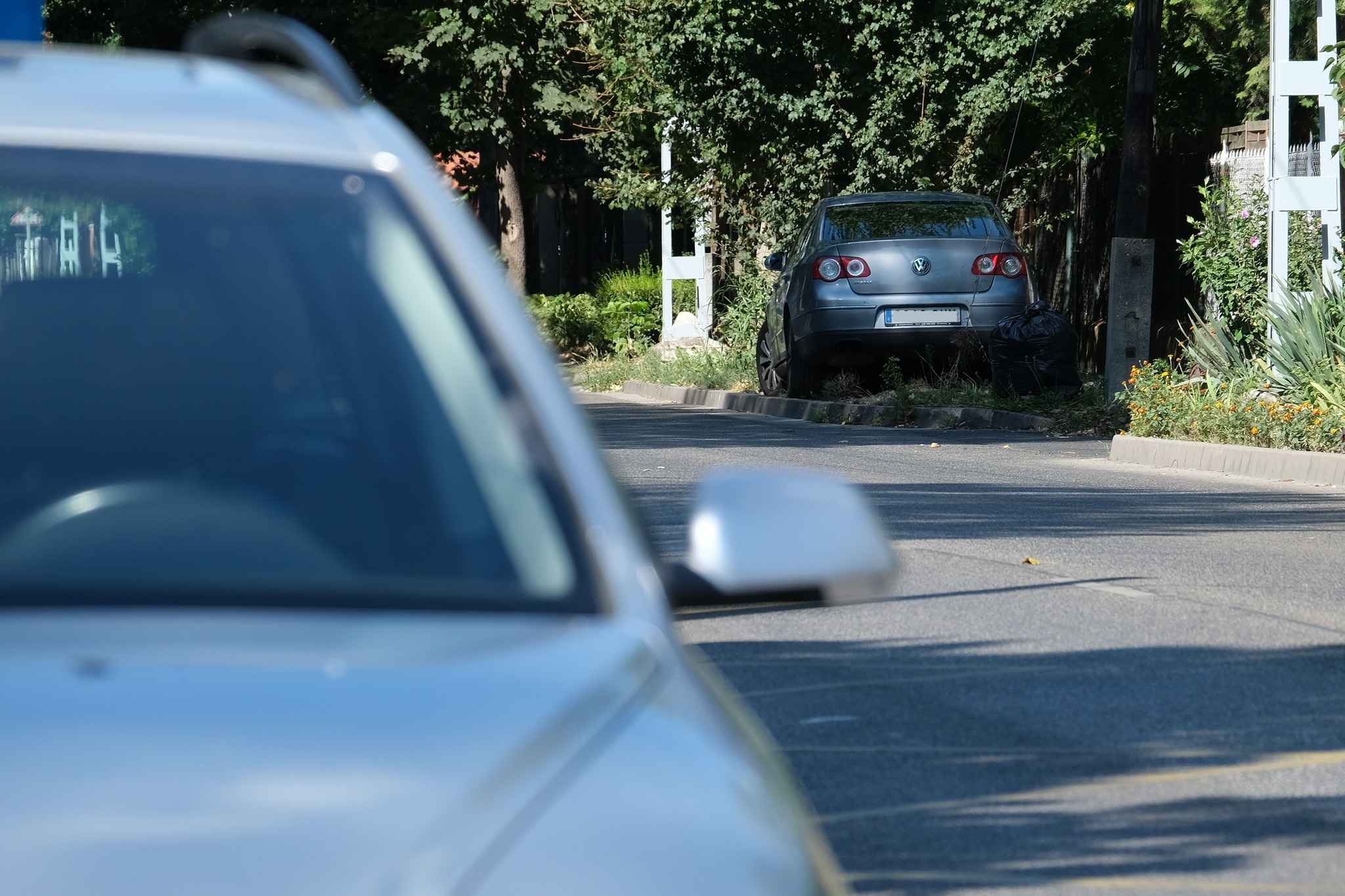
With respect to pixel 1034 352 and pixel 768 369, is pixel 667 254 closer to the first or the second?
pixel 768 369

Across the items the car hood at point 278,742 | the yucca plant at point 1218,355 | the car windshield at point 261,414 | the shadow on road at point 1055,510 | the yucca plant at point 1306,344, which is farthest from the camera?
the yucca plant at point 1218,355

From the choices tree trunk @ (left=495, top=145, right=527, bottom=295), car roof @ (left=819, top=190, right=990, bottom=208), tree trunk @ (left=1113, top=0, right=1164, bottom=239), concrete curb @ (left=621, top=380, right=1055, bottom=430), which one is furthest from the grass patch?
tree trunk @ (left=495, top=145, right=527, bottom=295)

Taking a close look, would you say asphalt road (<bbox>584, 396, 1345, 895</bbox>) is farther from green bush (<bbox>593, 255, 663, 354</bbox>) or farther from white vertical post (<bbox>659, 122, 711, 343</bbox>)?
green bush (<bbox>593, 255, 663, 354</bbox>)

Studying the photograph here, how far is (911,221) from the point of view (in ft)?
62.1

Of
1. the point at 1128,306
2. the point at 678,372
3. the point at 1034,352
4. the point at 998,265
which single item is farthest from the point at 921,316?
the point at 678,372

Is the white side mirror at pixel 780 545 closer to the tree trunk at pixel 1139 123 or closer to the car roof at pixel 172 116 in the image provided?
the car roof at pixel 172 116

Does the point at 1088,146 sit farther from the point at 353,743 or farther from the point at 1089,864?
the point at 353,743

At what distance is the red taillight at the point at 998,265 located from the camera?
18.5 m

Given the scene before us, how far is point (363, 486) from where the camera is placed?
240 cm

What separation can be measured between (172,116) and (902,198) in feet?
56.8

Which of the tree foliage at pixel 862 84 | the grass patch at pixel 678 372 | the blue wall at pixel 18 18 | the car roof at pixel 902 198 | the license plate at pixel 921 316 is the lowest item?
the grass patch at pixel 678 372

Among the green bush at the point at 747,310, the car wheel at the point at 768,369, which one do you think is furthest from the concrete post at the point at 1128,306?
the green bush at the point at 747,310

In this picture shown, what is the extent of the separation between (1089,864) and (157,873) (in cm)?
306

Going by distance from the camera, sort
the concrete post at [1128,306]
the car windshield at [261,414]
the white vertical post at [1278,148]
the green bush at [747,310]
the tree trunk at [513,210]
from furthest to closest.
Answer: the tree trunk at [513,210] < the green bush at [747,310] < the concrete post at [1128,306] < the white vertical post at [1278,148] < the car windshield at [261,414]
